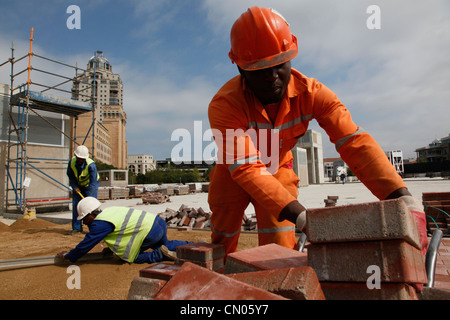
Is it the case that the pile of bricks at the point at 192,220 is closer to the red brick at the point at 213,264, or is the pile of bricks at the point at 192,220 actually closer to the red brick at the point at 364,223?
the red brick at the point at 213,264

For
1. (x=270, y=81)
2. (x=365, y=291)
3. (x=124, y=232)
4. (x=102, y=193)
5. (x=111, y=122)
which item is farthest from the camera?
(x=111, y=122)

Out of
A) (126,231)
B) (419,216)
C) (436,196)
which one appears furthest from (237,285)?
(436,196)

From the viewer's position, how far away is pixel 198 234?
5.95 m

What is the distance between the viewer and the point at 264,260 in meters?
1.62

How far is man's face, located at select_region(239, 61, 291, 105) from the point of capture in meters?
2.04

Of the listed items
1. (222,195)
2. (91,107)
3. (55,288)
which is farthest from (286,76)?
(91,107)

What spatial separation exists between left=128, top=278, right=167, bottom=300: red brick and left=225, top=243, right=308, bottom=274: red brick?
45 cm

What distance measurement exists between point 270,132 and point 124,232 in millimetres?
2417

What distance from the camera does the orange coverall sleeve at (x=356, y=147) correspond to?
6.22ft

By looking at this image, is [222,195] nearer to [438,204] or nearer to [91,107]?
[438,204]

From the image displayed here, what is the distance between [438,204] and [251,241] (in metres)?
3.25

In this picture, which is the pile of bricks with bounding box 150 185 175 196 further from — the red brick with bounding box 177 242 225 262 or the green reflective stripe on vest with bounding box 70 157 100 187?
the red brick with bounding box 177 242 225 262

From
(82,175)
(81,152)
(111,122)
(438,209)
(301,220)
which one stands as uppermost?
(111,122)

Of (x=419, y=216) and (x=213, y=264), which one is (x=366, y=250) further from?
(x=213, y=264)
